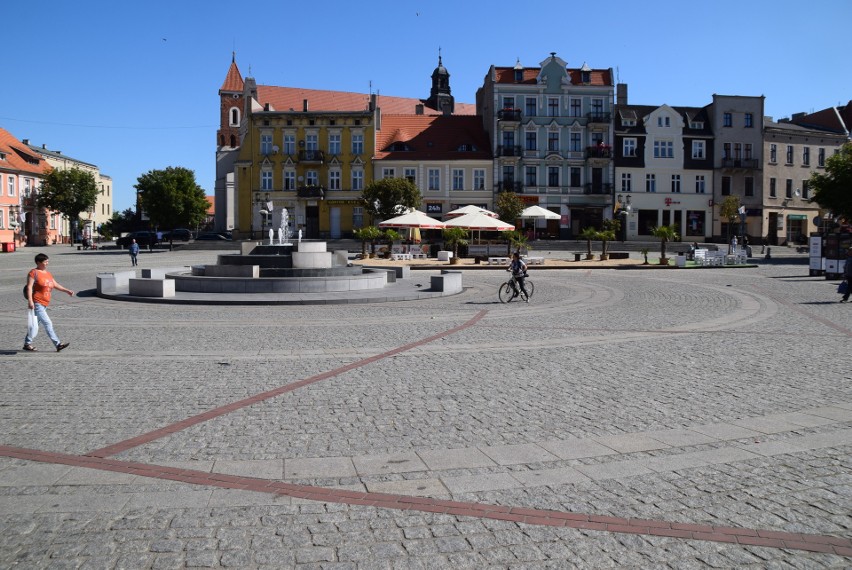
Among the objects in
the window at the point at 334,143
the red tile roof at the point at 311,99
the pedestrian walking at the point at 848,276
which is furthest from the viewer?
the red tile roof at the point at 311,99

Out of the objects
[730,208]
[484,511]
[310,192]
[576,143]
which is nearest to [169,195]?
[310,192]

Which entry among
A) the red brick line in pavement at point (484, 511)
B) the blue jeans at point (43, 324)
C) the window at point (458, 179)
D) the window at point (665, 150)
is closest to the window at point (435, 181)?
the window at point (458, 179)

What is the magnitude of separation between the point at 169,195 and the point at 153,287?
51150mm

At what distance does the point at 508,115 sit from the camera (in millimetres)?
62500

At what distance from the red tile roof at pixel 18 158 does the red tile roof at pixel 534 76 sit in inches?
1753

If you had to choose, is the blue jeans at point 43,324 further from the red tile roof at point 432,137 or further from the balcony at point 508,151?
the balcony at point 508,151

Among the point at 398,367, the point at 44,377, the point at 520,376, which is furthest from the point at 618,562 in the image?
the point at 44,377

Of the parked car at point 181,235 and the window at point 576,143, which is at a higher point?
the window at point 576,143

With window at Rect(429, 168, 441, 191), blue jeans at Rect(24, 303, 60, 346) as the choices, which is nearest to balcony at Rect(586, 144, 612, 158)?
window at Rect(429, 168, 441, 191)

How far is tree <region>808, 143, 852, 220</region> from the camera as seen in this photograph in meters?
42.4

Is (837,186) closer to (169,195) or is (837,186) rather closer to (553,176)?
(553,176)

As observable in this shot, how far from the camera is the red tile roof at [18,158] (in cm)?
6675

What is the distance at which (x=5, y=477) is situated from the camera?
5.39 meters

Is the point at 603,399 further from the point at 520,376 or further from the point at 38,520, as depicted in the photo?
the point at 38,520
